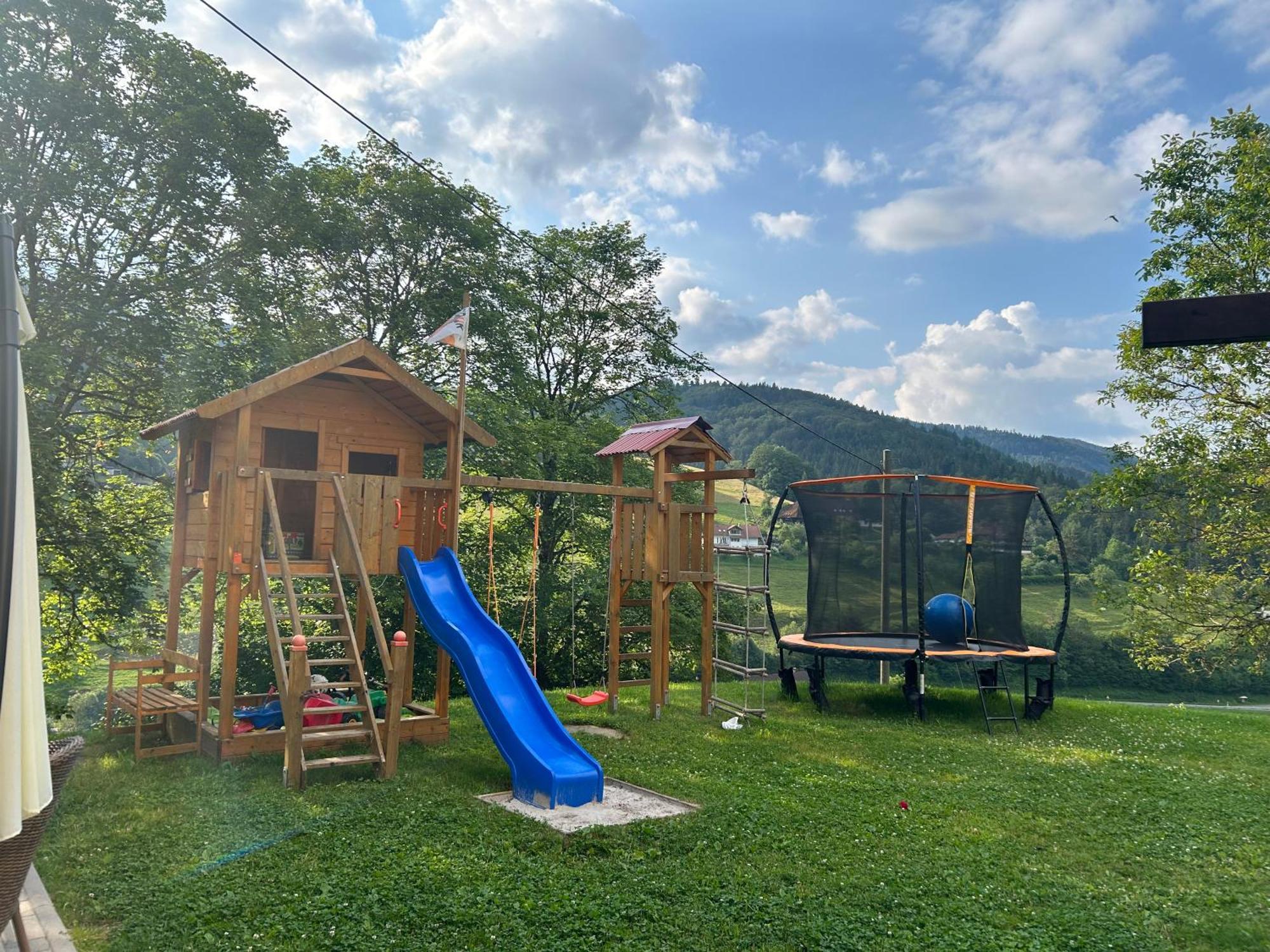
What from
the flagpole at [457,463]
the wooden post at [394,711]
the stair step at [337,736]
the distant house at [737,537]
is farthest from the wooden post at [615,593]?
the stair step at [337,736]

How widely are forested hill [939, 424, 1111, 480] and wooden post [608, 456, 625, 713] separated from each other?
139908mm

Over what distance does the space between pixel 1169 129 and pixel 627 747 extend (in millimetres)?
16145

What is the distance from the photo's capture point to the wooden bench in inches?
323

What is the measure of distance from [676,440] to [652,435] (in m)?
0.42

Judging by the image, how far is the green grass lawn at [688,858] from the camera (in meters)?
4.47

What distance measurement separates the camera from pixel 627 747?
9.27m

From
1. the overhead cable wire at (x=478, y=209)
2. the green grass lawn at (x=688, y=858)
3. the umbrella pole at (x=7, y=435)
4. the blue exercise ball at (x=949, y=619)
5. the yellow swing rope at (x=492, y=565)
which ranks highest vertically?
the overhead cable wire at (x=478, y=209)

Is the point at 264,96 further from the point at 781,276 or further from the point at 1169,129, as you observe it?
the point at 1169,129

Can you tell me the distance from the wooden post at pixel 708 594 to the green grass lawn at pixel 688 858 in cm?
248

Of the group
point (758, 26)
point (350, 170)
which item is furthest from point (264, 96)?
point (758, 26)

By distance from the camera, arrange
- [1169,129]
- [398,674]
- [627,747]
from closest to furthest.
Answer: [398,674], [627,747], [1169,129]

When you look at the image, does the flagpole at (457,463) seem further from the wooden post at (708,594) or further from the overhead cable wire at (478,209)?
the wooden post at (708,594)

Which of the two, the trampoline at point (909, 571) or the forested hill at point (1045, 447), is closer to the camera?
the trampoline at point (909, 571)

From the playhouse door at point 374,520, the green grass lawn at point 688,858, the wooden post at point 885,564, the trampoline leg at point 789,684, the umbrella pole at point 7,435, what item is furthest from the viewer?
the wooden post at point 885,564
